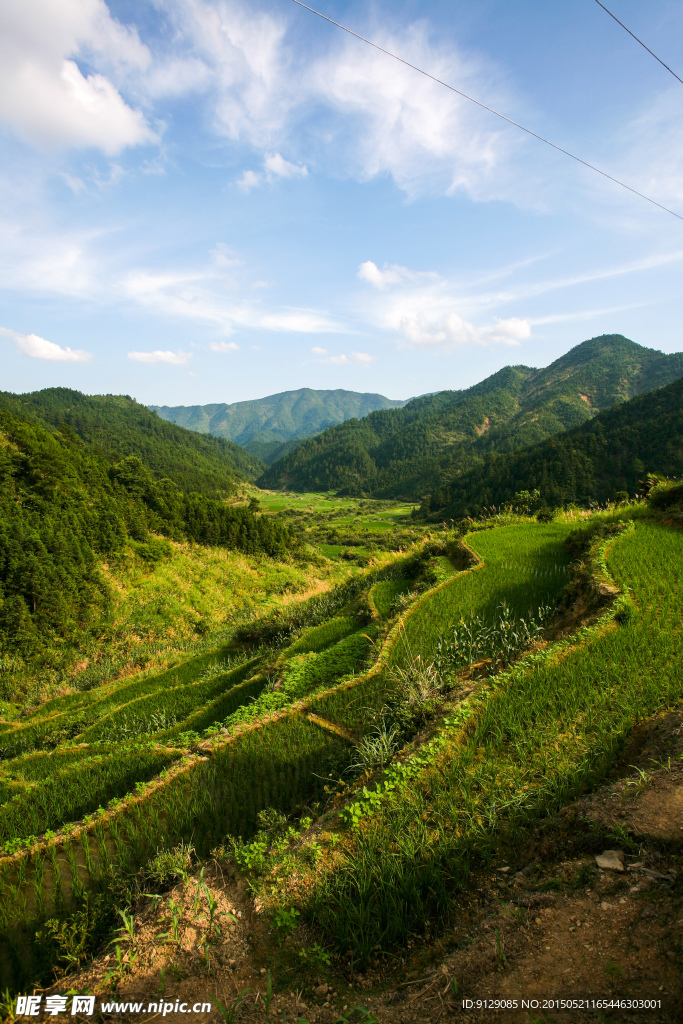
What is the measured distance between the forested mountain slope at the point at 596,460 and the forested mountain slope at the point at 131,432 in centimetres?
7393

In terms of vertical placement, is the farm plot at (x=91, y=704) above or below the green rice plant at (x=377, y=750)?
below

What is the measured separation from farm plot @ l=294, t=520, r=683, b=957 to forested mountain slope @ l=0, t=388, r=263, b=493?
103080 mm

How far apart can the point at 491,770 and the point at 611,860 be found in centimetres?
132

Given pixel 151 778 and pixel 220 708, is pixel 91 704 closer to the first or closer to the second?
pixel 220 708

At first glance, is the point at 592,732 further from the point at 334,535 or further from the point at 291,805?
the point at 334,535

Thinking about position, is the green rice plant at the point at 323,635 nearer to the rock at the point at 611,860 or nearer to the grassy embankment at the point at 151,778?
the grassy embankment at the point at 151,778

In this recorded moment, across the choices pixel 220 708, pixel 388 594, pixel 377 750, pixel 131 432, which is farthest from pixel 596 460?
pixel 131 432

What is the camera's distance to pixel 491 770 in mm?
4238

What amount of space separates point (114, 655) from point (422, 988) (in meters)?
20.8

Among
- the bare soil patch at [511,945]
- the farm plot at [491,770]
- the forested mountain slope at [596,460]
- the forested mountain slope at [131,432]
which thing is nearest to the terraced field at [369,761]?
the farm plot at [491,770]

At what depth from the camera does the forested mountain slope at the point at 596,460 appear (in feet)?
225

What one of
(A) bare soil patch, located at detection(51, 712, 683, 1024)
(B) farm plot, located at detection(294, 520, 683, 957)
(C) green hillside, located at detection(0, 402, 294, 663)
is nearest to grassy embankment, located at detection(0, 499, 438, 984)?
(A) bare soil patch, located at detection(51, 712, 683, 1024)

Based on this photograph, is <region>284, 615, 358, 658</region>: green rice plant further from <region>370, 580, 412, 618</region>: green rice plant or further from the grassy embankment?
<region>370, 580, 412, 618</region>: green rice plant

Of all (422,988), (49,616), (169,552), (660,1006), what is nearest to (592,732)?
(660,1006)
